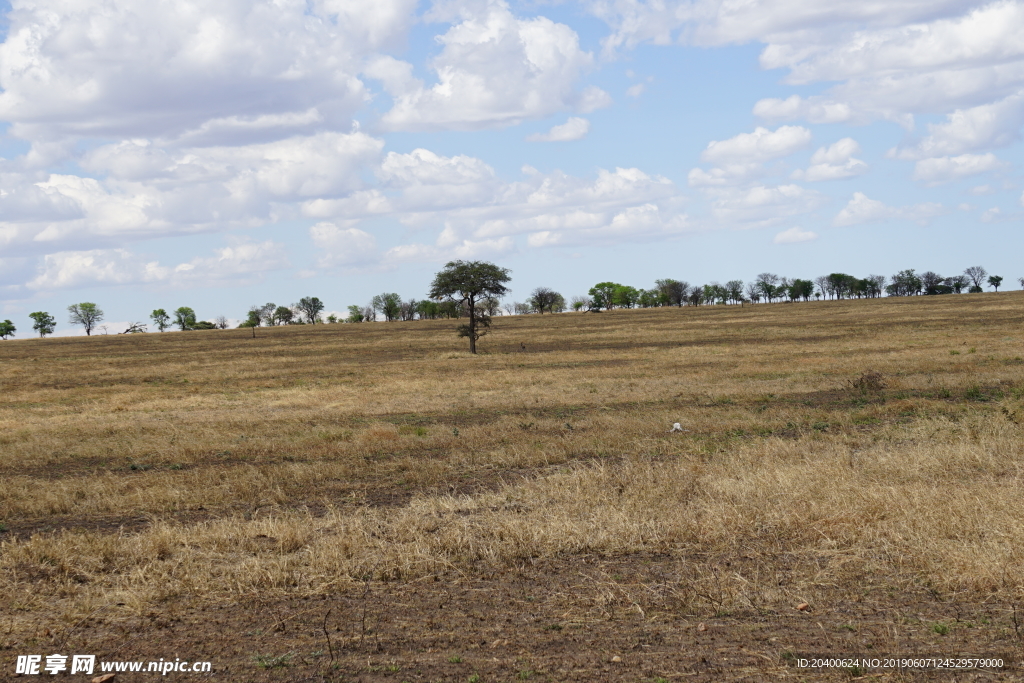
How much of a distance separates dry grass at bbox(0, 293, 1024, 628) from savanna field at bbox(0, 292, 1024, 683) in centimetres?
6

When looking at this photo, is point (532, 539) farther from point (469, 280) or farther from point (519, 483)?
point (469, 280)

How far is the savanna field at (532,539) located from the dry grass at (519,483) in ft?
0.20

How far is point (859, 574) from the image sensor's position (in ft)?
27.3

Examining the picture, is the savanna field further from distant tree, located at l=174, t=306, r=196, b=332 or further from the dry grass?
distant tree, located at l=174, t=306, r=196, b=332

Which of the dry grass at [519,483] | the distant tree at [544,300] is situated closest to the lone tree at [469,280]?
the dry grass at [519,483]

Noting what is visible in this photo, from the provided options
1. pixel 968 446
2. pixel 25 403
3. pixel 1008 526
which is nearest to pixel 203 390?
pixel 25 403

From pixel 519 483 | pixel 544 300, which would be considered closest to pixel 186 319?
pixel 544 300

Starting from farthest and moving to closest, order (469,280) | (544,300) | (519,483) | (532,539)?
(544,300)
(469,280)
(519,483)
(532,539)

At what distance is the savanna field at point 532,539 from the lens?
681cm

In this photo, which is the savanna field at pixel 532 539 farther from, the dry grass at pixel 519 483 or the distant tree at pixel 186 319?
the distant tree at pixel 186 319

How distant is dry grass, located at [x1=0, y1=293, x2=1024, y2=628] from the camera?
28.7 ft

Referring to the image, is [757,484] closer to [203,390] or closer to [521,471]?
[521,471]

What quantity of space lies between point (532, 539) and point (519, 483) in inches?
157

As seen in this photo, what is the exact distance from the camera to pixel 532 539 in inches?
383
